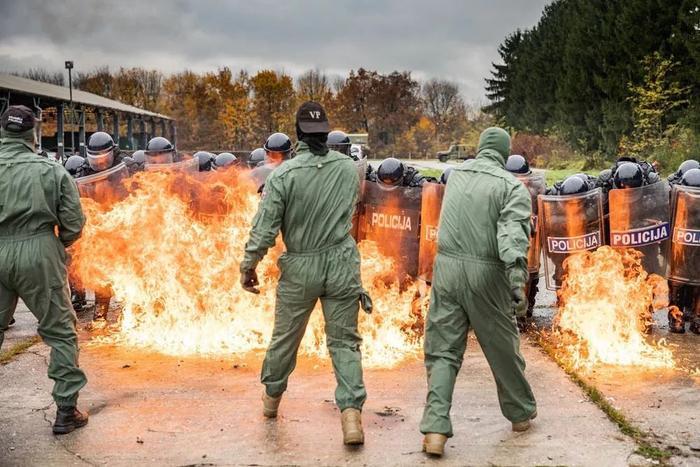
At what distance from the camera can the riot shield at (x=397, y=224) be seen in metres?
7.73

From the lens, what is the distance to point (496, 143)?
4891 mm

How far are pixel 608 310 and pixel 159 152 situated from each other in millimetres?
5377

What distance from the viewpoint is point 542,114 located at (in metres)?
54.2

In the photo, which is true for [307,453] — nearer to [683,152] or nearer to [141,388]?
[141,388]

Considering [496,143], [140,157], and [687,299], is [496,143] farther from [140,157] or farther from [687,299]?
[140,157]

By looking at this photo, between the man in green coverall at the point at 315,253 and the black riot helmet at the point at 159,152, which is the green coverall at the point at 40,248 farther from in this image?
the black riot helmet at the point at 159,152

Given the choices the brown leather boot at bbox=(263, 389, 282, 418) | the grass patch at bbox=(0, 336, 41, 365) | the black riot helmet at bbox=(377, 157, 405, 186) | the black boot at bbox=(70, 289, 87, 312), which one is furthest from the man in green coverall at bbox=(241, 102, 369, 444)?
the black boot at bbox=(70, 289, 87, 312)

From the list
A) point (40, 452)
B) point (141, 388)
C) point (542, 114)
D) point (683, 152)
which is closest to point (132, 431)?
point (40, 452)

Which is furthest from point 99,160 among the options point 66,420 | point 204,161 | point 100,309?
point 66,420

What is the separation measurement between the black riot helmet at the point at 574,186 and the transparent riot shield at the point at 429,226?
1221 millimetres

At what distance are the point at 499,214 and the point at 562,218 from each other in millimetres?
3109

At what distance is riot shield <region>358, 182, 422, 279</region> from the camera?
773cm

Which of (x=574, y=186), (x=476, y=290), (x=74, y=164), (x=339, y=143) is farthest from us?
(x=74, y=164)

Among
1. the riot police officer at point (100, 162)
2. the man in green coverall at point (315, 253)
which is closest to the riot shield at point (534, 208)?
the man in green coverall at point (315, 253)
